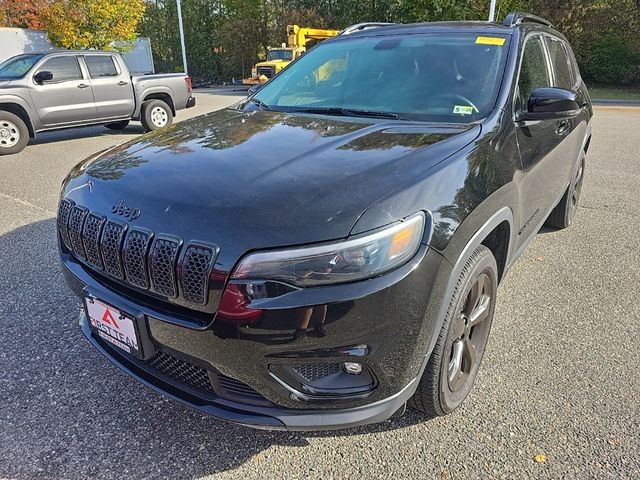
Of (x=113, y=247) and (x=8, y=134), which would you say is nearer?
(x=113, y=247)

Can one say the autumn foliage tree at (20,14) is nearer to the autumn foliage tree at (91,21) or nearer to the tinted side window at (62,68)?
the autumn foliage tree at (91,21)

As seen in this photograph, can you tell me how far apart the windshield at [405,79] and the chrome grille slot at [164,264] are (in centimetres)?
154

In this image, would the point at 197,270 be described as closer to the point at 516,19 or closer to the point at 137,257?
the point at 137,257

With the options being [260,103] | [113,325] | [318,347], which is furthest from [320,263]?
[260,103]

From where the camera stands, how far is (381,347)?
173 centimetres

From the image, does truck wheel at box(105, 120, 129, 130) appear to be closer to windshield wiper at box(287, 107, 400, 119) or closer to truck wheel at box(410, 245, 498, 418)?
windshield wiper at box(287, 107, 400, 119)

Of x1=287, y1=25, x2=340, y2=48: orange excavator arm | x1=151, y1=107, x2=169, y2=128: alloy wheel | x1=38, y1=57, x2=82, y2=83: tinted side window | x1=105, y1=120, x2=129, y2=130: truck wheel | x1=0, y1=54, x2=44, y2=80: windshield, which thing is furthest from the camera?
x1=287, y1=25, x2=340, y2=48: orange excavator arm

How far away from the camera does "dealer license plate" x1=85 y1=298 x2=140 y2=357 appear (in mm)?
1939

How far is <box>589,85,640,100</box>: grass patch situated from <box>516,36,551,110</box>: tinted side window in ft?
64.1

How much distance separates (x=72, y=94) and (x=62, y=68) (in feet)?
1.76

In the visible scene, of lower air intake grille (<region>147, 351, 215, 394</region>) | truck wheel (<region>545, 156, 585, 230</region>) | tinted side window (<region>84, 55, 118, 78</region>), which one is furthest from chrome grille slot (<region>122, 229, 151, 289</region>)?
tinted side window (<region>84, 55, 118, 78</region>)

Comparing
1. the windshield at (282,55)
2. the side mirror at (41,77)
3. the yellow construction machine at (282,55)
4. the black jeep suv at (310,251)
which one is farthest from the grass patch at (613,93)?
the black jeep suv at (310,251)

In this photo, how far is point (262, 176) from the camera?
6.49 ft

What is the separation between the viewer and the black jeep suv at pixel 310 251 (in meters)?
1.66
